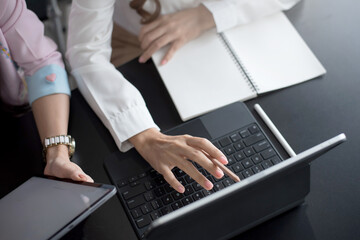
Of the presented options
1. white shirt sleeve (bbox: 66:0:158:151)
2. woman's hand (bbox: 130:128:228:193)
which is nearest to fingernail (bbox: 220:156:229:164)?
woman's hand (bbox: 130:128:228:193)

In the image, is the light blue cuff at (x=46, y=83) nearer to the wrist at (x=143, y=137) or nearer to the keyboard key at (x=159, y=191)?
the wrist at (x=143, y=137)

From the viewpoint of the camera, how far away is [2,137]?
0.98 meters

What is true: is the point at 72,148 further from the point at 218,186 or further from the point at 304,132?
the point at 304,132

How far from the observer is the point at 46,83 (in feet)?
3.31

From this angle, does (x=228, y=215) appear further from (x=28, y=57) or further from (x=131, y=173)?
(x=28, y=57)

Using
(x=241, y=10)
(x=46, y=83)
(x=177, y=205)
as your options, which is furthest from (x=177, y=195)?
(x=241, y=10)

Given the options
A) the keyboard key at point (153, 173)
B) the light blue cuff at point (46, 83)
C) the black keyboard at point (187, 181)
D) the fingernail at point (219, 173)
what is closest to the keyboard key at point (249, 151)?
the black keyboard at point (187, 181)

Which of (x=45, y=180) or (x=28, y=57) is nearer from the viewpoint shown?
(x=45, y=180)

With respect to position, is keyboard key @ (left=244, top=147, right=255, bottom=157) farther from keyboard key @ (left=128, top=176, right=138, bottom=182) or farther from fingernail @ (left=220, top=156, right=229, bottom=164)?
keyboard key @ (left=128, top=176, right=138, bottom=182)

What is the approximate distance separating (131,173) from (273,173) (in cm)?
36

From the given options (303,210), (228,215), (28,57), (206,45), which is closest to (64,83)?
(28,57)

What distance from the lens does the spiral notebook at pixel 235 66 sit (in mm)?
992

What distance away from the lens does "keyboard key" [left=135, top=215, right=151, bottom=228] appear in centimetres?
83

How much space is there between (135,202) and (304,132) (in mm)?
425
